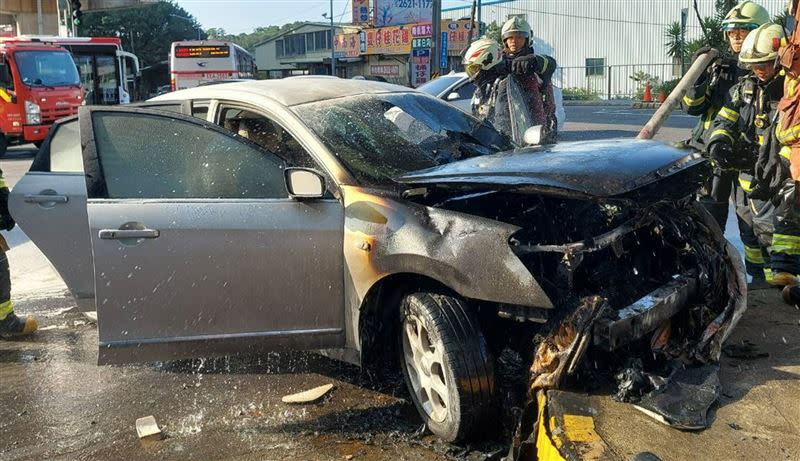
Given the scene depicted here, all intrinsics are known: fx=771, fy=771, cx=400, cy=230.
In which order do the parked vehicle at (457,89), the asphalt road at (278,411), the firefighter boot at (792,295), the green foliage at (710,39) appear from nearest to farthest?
the asphalt road at (278,411) < the firefighter boot at (792,295) < the parked vehicle at (457,89) < the green foliage at (710,39)

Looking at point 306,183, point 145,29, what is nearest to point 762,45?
point 306,183

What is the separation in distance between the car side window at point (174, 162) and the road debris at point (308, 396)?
42.9 inches

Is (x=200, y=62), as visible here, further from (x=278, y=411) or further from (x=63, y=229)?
(x=278, y=411)

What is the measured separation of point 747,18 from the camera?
5.61 metres

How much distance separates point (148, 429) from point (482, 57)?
3909mm

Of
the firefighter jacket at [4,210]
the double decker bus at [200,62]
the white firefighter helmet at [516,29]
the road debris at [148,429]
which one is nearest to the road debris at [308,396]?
the road debris at [148,429]

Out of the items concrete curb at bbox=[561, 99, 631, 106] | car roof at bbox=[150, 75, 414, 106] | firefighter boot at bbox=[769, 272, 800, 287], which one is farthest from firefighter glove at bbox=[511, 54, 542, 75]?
concrete curb at bbox=[561, 99, 631, 106]

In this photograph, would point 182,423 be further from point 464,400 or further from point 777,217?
point 777,217

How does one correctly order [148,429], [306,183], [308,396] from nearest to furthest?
[306,183]
[148,429]
[308,396]

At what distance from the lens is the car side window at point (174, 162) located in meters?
3.88

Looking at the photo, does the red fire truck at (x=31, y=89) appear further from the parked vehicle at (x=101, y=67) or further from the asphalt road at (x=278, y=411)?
the asphalt road at (x=278, y=411)

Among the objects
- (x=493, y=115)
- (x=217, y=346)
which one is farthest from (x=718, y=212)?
(x=217, y=346)

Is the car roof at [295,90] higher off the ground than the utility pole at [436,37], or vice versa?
the utility pole at [436,37]

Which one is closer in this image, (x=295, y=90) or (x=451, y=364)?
(x=451, y=364)
